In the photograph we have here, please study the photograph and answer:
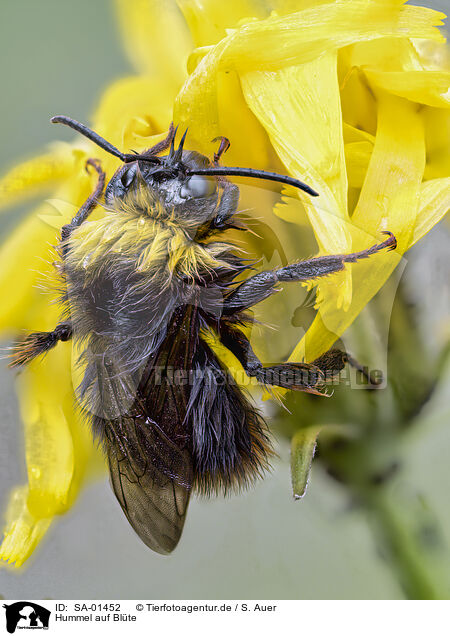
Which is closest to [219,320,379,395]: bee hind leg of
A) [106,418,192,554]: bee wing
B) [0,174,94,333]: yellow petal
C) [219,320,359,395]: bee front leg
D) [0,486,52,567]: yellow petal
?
[219,320,359,395]: bee front leg

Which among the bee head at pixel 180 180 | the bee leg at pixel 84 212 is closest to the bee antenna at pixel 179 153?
the bee head at pixel 180 180

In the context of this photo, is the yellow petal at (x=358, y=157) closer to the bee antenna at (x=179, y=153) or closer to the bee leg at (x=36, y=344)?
the bee antenna at (x=179, y=153)

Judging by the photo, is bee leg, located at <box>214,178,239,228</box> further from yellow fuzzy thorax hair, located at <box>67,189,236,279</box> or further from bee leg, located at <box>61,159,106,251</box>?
bee leg, located at <box>61,159,106,251</box>

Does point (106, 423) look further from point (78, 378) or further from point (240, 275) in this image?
point (240, 275)

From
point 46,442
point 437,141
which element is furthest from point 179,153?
point 46,442

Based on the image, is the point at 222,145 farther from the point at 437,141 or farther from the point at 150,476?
the point at 150,476
